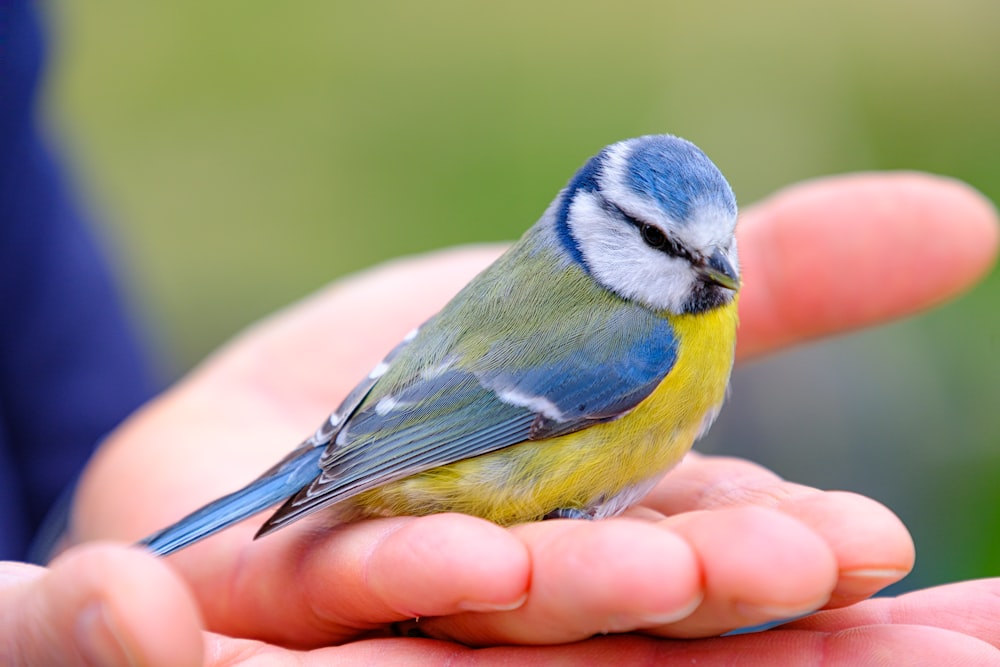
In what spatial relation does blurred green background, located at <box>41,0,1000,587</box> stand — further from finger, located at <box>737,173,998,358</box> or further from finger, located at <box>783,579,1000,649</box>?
finger, located at <box>783,579,1000,649</box>

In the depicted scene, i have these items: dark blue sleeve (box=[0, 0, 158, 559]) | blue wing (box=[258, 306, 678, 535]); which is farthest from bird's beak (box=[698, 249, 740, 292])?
dark blue sleeve (box=[0, 0, 158, 559])

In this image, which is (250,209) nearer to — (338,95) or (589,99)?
(338,95)

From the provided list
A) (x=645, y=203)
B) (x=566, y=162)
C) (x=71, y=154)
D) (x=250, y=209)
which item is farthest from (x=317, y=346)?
(x=250, y=209)

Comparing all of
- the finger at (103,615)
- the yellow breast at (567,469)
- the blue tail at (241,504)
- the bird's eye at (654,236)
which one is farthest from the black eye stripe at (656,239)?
the finger at (103,615)

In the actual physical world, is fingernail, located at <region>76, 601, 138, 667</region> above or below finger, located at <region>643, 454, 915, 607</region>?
above

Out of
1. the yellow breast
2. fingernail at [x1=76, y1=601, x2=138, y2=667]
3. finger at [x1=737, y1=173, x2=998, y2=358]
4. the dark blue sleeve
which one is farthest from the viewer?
the dark blue sleeve

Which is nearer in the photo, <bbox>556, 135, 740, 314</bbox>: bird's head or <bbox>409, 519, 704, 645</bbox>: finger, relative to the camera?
<bbox>409, 519, 704, 645</bbox>: finger

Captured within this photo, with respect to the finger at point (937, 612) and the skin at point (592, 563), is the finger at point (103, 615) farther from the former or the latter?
the finger at point (937, 612)
